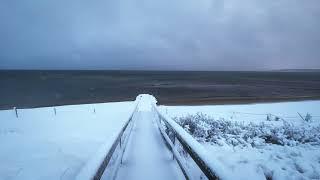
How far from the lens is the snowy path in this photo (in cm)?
396

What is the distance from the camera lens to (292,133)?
1114 centimetres

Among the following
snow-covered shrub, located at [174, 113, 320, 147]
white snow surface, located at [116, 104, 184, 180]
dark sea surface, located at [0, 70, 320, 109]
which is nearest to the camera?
white snow surface, located at [116, 104, 184, 180]

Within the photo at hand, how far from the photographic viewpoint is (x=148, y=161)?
471 centimetres

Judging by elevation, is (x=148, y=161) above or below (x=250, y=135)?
above

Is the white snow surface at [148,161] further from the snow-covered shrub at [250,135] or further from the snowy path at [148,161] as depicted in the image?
the snow-covered shrub at [250,135]

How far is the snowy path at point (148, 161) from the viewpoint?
3.96m

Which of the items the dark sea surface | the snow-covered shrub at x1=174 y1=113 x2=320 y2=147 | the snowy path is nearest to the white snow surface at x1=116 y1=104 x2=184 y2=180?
the snowy path

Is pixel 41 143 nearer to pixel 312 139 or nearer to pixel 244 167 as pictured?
pixel 244 167

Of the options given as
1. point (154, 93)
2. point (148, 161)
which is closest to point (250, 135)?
point (148, 161)

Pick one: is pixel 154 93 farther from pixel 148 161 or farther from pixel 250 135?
pixel 148 161

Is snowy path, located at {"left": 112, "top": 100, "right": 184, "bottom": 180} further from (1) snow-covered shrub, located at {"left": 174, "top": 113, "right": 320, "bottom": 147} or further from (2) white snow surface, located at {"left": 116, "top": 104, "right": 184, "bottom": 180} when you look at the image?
(1) snow-covered shrub, located at {"left": 174, "top": 113, "right": 320, "bottom": 147}

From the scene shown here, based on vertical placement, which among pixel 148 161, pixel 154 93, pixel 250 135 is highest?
pixel 148 161

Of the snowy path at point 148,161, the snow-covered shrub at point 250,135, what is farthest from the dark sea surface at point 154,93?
the snowy path at point 148,161

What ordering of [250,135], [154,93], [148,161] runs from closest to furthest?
[148,161] < [250,135] < [154,93]
